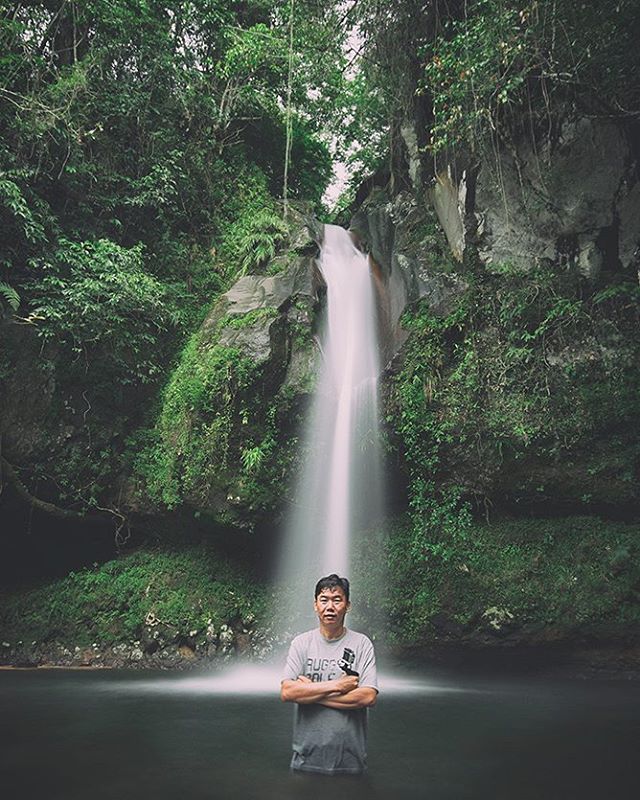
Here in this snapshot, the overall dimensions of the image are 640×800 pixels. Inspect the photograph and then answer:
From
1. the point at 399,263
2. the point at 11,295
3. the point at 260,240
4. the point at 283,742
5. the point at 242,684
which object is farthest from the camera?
the point at 260,240

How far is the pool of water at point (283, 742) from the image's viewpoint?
386 cm

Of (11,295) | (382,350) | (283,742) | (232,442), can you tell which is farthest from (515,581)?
(11,295)

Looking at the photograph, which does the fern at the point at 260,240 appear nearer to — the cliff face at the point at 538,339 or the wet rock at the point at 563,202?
the cliff face at the point at 538,339

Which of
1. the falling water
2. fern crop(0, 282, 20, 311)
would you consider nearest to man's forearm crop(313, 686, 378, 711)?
the falling water

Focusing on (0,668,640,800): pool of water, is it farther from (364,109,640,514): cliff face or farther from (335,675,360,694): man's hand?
(364,109,640,514): cliff face

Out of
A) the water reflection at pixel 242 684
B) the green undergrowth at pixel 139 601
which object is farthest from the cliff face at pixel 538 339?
the green undergrowth at pixel 139 601

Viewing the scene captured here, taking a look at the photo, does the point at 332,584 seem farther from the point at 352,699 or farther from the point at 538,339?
the point at 538,339

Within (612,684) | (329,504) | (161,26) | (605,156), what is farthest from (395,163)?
(612,684)

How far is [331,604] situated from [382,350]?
8.83 m

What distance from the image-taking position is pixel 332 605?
3.08 meters

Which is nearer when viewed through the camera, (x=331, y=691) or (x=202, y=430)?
(x=331, y=691)

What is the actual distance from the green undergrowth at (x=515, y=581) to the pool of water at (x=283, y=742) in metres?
1.07

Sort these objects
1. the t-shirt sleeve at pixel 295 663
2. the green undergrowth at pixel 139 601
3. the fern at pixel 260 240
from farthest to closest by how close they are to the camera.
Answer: the fern at pixel 260 240 < the green undergrowth at pixel 139 601 < the t-shirt sleeve at pixel 295 663

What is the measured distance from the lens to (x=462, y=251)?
1116 cm
